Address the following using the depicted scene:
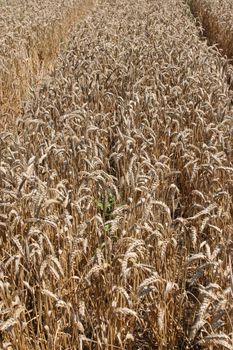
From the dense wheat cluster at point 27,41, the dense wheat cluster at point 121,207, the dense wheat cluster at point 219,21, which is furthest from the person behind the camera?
the dense wheat cluster at point 219,21

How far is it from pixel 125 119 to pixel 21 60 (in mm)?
3944

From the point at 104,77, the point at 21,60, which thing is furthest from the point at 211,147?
the point at 21,60

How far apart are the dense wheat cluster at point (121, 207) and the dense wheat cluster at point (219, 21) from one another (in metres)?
2.10

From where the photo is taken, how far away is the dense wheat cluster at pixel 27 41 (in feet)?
21.6

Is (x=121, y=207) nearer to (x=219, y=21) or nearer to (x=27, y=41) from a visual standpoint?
(x=27, y=41)

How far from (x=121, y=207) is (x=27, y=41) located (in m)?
6.58

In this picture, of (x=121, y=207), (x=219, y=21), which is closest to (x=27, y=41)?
(x=219, y=21)

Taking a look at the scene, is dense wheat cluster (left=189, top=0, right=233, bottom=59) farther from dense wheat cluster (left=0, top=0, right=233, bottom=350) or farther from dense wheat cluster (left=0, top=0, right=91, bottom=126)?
dense wheat cluster (left=0, top=0, right=91, bottom=126)

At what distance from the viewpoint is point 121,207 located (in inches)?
100

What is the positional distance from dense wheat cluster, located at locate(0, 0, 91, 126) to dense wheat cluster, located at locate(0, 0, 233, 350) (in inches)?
28.8

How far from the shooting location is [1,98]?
6363mm

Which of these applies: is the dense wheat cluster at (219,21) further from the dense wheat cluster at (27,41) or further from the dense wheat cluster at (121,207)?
the dense wheat cluster at (27,41)

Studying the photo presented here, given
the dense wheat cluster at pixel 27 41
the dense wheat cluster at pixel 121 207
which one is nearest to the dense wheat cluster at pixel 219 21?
the dense wheat cluster at pixel 121 207

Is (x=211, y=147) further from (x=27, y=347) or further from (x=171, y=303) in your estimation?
(x=27, y=347)
